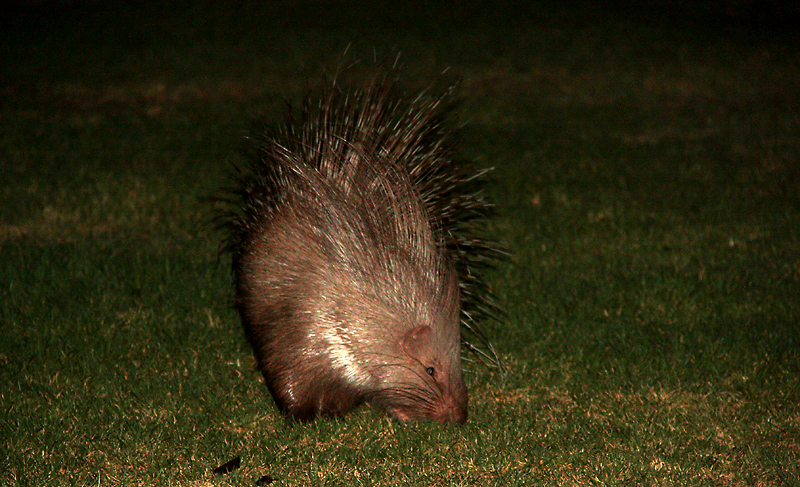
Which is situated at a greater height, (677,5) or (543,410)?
(677,5)

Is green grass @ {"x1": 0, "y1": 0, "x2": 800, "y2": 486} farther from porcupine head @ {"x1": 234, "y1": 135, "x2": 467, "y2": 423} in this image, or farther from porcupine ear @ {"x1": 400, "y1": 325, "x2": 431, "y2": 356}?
porcupine ear @ {"x1": 400, "y1": 325, "x2": 431, "y2": 356}

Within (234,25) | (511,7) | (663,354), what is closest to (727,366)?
(663,354)

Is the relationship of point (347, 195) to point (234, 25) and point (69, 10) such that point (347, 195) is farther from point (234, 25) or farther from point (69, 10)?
point (69, 10)

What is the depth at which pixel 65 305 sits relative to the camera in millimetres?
5051

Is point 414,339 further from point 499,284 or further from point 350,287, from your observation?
point 499,284

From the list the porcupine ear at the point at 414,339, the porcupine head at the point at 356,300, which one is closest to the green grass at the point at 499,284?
the porcupine head at the point at 356,300

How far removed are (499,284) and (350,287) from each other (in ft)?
6.72

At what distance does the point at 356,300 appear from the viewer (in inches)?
144

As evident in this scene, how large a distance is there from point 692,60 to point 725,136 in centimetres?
392

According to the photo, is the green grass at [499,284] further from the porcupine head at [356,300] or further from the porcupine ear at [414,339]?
the porcupine ear at [414,339]

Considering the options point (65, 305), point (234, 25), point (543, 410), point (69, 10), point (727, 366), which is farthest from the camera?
point (69, 10)

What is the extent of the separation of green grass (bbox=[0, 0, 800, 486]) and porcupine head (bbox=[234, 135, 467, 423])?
0.21 metres

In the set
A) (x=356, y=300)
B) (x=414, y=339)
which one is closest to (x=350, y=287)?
(x=356, y=300)

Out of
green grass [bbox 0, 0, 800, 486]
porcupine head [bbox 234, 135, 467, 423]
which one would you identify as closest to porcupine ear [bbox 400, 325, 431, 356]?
porcupine head [bbox 234, 135, 467, 423]
